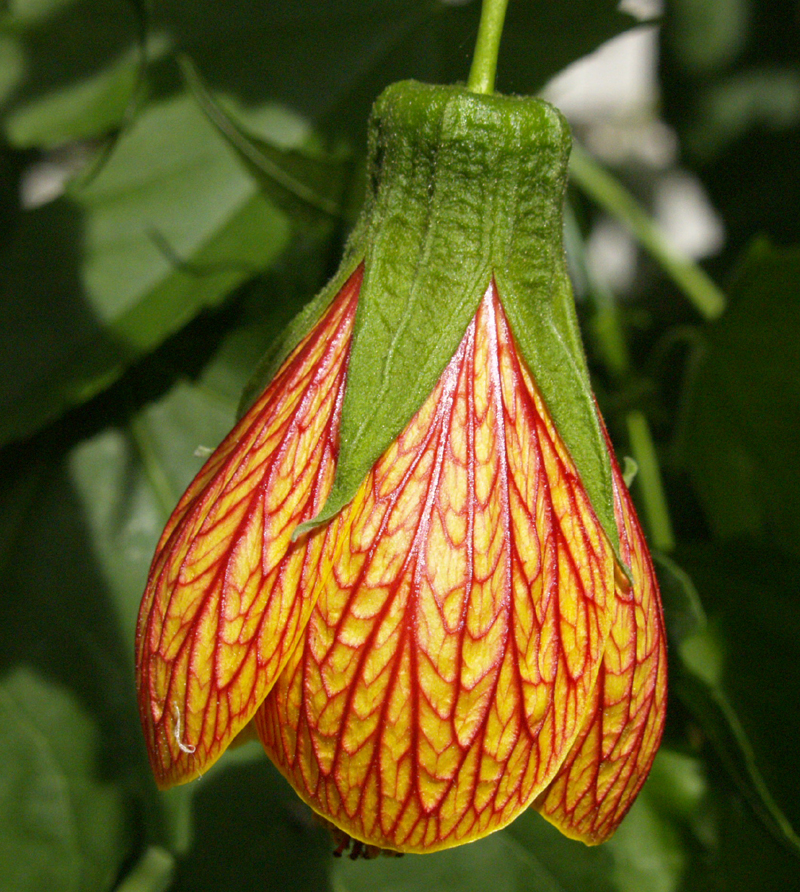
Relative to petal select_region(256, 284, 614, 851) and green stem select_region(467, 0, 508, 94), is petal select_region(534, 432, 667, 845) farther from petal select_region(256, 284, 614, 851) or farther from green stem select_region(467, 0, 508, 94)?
green stem select_region(467, 0, 508, 94)

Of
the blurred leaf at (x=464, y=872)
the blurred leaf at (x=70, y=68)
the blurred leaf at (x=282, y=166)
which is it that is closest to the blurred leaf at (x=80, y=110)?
the blurred leaf at (x=70, y=68)

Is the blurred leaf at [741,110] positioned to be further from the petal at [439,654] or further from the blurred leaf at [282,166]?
the petal at [439,654]

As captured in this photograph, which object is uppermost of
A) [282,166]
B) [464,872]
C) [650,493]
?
[282,166]

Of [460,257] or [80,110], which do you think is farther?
[80,110]

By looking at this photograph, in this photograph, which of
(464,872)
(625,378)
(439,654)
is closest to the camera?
(439,654)

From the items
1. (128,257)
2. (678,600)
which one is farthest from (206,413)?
(678,600)

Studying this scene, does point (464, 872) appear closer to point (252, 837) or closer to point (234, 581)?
point (252, 837)
